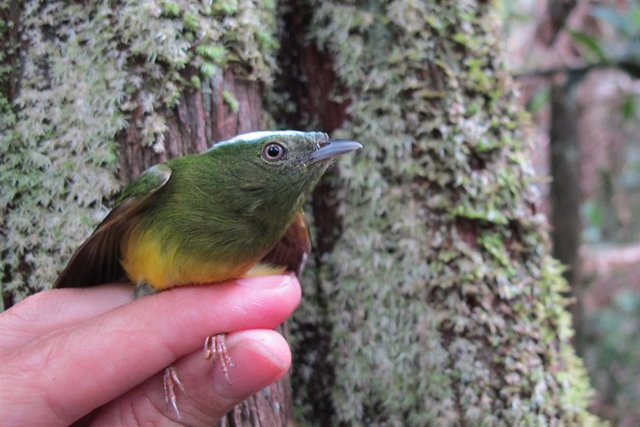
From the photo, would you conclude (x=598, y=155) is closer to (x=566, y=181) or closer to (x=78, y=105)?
(x=566, y=181)

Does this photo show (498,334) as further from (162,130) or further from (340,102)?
(162,130)

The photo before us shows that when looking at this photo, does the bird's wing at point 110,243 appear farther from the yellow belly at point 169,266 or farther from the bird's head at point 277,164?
the bird's head at point 277,164

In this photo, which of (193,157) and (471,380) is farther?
(471,380)

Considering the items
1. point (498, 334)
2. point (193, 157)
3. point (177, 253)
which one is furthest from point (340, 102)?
point (498, 334)

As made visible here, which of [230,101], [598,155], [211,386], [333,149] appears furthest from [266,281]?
[598,155]

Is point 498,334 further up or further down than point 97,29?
further down

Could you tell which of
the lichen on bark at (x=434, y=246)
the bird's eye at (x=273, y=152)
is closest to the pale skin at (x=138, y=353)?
the bird's eye at (x=273, y=152)
